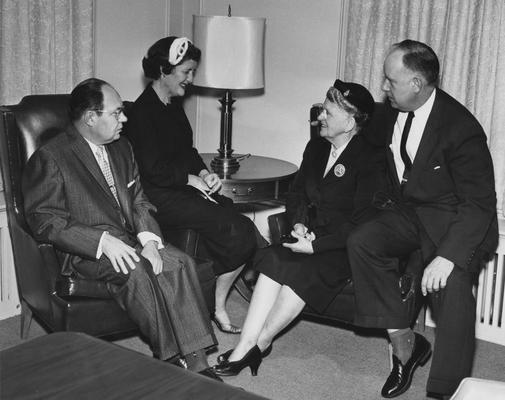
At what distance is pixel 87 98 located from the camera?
3.38 meters

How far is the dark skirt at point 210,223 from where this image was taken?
3.94 m

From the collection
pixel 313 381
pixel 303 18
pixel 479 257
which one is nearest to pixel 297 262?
pixel 313 381

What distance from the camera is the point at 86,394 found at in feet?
6.09

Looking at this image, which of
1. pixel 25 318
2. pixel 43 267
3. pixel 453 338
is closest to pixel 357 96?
pixel 453 338

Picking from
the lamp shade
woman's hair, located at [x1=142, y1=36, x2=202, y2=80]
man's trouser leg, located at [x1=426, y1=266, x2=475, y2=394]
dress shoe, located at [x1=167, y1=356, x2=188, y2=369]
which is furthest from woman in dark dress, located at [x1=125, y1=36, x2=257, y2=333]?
man's trouser leg, located at [x1=426, y1=266, x2=475, y2=394]

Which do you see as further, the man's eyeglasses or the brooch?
the brooch

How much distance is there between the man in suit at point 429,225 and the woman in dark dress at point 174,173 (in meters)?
0.70

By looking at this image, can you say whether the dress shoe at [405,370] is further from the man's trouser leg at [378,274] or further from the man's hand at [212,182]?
the man's hand at [212,182]

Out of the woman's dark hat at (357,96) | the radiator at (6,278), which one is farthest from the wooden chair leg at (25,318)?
the woman's dark hat at (357,96)

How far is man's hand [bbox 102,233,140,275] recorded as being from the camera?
324cm

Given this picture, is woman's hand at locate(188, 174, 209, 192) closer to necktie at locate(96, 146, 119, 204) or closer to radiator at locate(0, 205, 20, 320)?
necktie at locate(96, 146, 119, 204)

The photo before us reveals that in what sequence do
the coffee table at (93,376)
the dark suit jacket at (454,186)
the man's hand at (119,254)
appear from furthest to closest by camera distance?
the dark suit jacket at (454,186)
the man's hand at (119,254)
the coffee table at (93,376)

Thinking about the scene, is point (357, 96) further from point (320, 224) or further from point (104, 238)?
point (104, 238)

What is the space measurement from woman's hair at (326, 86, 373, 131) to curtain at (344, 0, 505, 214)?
2.19 ft
